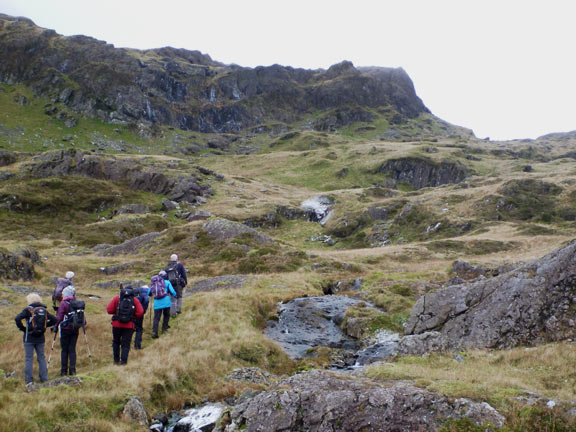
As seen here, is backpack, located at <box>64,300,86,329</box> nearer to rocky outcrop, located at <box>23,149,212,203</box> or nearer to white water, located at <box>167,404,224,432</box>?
white water, located at <box>167,404,224,432</box>

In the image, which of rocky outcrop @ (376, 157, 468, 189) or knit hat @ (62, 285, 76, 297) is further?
rocky outcrop @ (376, 157, 468, 189)

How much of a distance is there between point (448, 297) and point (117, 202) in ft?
238

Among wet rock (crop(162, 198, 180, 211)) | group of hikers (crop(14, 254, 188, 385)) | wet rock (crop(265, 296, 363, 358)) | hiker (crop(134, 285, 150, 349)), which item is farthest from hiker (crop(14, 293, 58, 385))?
wet rock (crop(162, 198, 180, 211))

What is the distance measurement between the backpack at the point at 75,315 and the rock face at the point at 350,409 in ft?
22.1

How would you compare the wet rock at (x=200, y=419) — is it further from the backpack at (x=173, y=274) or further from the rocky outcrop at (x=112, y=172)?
the rocky outcrop at (x=112, y=172)

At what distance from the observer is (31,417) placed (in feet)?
32.6

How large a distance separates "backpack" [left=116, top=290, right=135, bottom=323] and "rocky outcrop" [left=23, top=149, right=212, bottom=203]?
73.7 m

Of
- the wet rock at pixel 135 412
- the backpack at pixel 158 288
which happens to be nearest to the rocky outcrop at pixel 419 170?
the backpack at pixel 158 288

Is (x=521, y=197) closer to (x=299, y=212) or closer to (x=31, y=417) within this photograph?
(x=299, y=212)

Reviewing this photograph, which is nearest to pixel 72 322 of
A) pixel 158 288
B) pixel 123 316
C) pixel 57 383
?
pixel 123 316

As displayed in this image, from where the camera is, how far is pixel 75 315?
43.4 feet

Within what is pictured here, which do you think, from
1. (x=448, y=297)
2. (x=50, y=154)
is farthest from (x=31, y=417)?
(x=50, y=154)

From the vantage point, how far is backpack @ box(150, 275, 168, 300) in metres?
17.8

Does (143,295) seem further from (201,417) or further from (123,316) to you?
(201,417)
